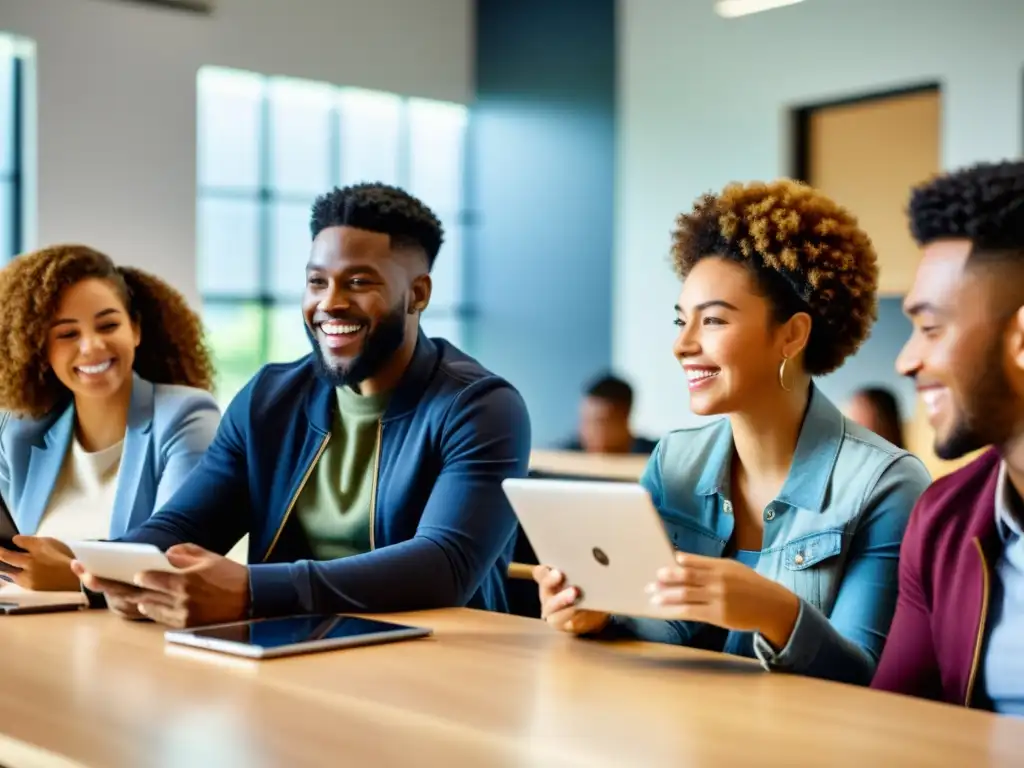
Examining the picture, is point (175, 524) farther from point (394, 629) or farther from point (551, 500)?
point (551, 500)

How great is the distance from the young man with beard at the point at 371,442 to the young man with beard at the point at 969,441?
780 mm

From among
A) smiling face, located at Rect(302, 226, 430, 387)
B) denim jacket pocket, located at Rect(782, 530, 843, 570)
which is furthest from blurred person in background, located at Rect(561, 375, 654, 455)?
denim jacket pocket, located at Rect(782, 530, 843, 570)

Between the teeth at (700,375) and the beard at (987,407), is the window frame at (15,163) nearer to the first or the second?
the teeth at (700,375)

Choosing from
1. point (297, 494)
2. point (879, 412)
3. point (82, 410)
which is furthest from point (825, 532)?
point (879, 412)

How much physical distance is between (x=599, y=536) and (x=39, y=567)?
1078mm

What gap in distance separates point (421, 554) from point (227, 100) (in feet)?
25.2

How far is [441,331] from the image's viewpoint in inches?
410

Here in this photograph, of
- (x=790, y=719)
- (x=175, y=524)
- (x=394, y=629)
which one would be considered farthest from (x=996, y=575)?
(x=175, y=524)

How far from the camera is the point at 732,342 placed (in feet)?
6.71

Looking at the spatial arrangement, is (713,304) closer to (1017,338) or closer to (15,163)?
(1017,338)

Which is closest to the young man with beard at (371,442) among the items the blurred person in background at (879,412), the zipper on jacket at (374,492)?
the zipper on jacket at (374,492)

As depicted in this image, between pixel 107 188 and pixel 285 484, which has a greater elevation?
pixel 107 188

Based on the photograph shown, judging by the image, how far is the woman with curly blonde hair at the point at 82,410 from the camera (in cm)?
281

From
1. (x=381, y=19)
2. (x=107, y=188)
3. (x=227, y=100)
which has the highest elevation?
(x=381, y=19)
